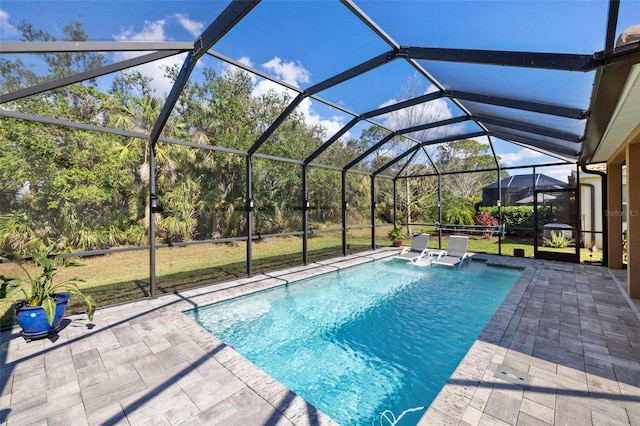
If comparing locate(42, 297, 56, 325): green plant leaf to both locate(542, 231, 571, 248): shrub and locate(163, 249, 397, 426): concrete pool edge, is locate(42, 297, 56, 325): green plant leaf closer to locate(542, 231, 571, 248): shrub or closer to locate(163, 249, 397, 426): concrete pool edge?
locate(163, 249, 397, 426): concrete pool edge

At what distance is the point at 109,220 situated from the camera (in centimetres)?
704

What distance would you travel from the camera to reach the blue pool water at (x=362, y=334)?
3129mm

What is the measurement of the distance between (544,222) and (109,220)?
43.3ft

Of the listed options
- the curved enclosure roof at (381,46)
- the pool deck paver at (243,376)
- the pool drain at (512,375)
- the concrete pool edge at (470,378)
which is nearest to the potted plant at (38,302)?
the pool deck paver at (243,376)

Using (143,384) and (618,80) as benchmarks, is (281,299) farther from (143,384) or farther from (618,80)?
(618,80)

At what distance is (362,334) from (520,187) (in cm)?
983

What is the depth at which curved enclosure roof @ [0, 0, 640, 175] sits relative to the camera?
253cm

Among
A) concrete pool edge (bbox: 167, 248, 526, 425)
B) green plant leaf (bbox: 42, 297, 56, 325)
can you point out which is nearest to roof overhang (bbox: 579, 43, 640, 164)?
concrete pool edge (bbox: 167, 248, 526, 425)

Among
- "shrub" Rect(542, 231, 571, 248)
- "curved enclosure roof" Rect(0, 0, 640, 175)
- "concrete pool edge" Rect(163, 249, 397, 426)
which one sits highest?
"curved enclosure roof" Rect(0, 0, 640, 175)

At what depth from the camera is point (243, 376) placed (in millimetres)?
2914

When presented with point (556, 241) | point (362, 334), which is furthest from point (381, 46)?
point (556, 241)

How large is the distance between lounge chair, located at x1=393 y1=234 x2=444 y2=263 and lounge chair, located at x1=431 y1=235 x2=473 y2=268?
1.07 feet

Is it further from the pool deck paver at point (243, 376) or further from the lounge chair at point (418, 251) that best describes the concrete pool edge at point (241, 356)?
the lounge chair at point (418, 251)

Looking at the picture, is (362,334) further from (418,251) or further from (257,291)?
(418,251)
